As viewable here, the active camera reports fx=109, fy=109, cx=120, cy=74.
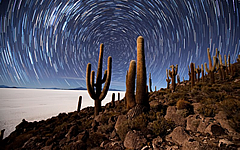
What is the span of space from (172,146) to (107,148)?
8.10 ft

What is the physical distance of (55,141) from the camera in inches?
242

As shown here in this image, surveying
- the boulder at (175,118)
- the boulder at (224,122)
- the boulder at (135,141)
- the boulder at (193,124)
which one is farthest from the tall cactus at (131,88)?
the boulder at (224,122)

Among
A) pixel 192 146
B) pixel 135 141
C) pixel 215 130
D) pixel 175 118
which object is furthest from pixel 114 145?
pixel 215 130

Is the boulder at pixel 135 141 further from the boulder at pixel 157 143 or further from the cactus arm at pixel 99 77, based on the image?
the cactus arm at pixel 99 77

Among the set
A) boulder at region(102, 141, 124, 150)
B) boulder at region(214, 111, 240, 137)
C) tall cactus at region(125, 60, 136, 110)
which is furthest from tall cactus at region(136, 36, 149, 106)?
boulder at region(214, 111, 240, 137)

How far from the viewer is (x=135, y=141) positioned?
13.8 ft

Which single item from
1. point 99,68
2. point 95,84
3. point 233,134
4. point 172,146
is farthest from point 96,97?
point 233,134

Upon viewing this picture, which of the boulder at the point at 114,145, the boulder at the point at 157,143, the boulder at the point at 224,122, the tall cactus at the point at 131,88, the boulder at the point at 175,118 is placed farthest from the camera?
the tall cactus at the point at 131,88

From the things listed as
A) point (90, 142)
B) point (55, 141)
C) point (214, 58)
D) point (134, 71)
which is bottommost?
point (55, 141)

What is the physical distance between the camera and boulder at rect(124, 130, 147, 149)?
4080mm

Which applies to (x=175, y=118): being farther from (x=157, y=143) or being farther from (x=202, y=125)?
(x=157, y=143)

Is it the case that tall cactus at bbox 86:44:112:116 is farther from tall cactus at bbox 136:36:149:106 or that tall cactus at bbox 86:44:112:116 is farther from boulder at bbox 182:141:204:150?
boulder at bbox 182:141:204:150

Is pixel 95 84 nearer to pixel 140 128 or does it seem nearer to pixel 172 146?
pixel 140 128

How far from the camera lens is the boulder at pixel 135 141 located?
4.08 metres
